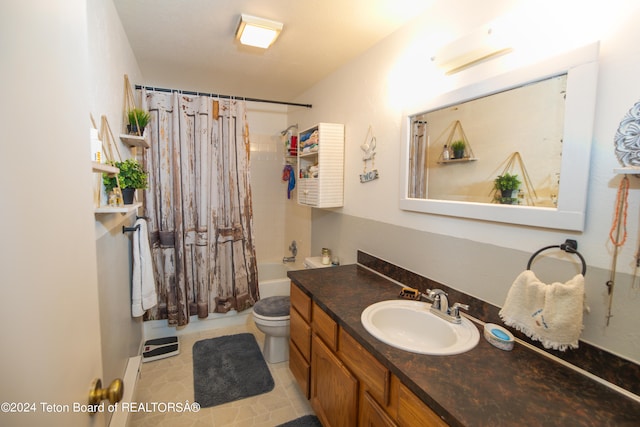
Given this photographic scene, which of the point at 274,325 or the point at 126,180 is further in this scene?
the point at 274,325

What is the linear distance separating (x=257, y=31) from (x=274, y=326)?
206cm

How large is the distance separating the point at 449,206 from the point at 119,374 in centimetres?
199

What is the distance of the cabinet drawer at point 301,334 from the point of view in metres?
1.76

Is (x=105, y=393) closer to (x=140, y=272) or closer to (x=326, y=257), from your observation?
(x=140, y=272)

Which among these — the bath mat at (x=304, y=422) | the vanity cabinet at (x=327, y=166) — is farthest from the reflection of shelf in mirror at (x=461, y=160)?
the bath mat at (x=304, y=422)

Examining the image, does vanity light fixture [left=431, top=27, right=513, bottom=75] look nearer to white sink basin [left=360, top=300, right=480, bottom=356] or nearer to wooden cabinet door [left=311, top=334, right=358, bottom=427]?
white sink basin [left=360, top=300, right=480, bottom=356]

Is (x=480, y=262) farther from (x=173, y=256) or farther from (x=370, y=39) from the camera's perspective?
(x=173, y=256)

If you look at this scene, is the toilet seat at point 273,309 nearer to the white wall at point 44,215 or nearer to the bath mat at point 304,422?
the bath mat at point 304,422

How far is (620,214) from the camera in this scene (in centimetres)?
91

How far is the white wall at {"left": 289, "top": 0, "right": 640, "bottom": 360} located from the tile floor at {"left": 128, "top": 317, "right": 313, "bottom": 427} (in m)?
1.08

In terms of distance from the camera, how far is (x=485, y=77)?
131 cm

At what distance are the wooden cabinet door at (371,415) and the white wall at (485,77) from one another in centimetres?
66

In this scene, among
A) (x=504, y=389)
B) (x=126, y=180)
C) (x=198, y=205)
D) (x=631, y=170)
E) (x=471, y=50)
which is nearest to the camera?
(x=631, y=170)

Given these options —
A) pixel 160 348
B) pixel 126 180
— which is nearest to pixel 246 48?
pixel 126 180
